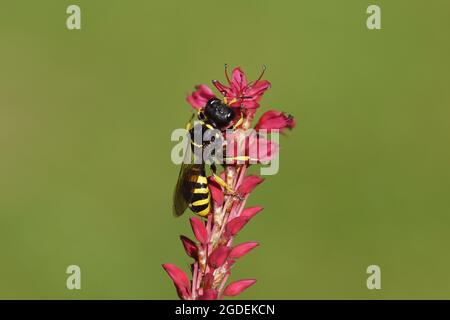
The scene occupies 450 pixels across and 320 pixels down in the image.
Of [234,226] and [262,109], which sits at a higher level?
→ [262,109]

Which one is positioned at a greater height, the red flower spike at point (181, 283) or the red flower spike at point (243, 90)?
the red flower spike at point (243, 90)

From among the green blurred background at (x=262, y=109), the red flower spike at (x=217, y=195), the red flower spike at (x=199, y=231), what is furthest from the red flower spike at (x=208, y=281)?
the green blurred background at (x=262, y=109)

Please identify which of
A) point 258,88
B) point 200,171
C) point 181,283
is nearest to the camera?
point 181,283

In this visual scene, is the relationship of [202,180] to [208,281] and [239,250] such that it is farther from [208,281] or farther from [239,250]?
[208,281]

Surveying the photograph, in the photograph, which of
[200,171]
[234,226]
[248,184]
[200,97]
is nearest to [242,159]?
[248,184]

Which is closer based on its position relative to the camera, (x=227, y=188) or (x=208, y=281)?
(x=208, y=281)

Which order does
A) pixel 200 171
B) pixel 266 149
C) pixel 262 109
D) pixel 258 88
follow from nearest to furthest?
1. pixel 266 149
2. pixel 258 88
3. pixel 200 171
4. pixel 262 109

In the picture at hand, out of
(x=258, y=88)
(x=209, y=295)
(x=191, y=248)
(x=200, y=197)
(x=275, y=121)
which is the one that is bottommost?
(x=209, y=295)

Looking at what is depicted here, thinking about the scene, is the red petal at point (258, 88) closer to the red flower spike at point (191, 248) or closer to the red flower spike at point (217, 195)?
the red flower spike at point (217, 195)
